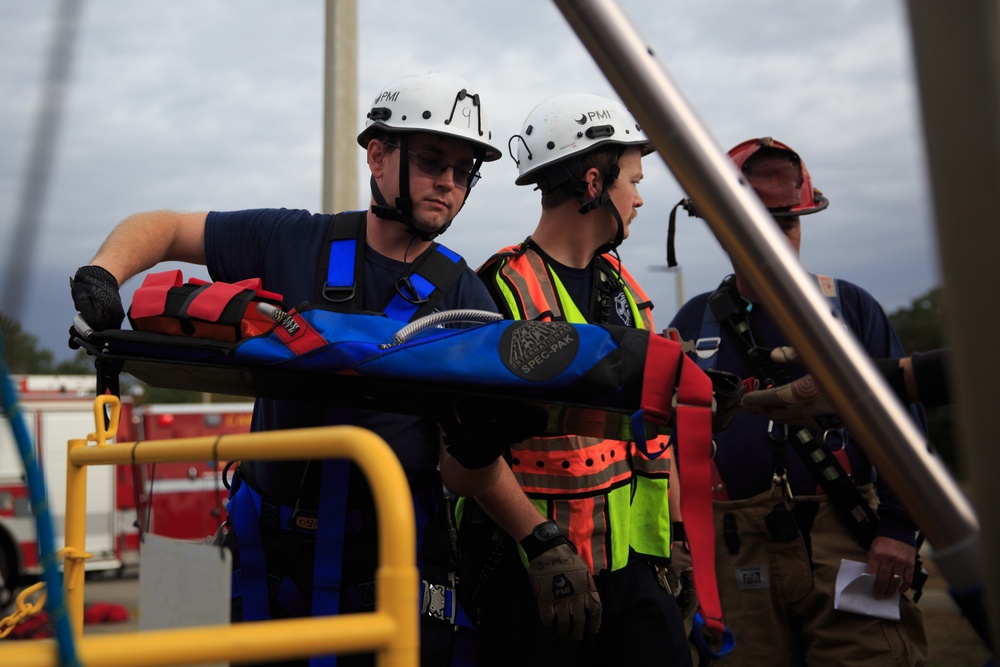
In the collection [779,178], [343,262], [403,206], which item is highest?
[779,178]

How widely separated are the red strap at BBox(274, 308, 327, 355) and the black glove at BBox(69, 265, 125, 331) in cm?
46

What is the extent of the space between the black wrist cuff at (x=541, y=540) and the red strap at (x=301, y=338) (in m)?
1.00

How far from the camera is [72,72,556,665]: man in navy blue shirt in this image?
271 cm

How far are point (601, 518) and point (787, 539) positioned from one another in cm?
104

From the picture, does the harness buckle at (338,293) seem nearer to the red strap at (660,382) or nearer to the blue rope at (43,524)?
the red strap at (660,382)

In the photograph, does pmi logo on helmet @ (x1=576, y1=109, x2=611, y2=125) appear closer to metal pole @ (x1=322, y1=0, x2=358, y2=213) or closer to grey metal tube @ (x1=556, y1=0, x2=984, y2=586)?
grey metal tube @ (x1=556, y1=0, x2=984, y2=586)

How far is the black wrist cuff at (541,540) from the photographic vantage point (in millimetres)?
2922

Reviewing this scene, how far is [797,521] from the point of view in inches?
150

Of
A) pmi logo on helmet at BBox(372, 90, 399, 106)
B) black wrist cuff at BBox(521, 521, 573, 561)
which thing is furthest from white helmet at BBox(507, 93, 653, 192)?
black wrist cuff at BBox(521, 521, 573, 561)

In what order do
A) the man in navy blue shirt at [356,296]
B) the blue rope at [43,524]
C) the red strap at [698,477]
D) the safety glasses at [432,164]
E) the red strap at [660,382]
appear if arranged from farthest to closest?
the safety glasses at [432,164], the man in navy blue shirt at [356,296], the red strap at [660,382], the red strap at [698,477], the blue rope at [43,524]

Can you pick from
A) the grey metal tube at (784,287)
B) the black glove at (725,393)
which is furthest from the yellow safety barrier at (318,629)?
the black glove at (725,393)

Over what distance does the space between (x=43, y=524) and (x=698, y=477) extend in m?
1.20

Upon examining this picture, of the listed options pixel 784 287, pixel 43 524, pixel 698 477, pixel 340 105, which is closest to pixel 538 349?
pixel 698 477

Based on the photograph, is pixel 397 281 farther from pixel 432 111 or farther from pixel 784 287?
pixel 784 287
